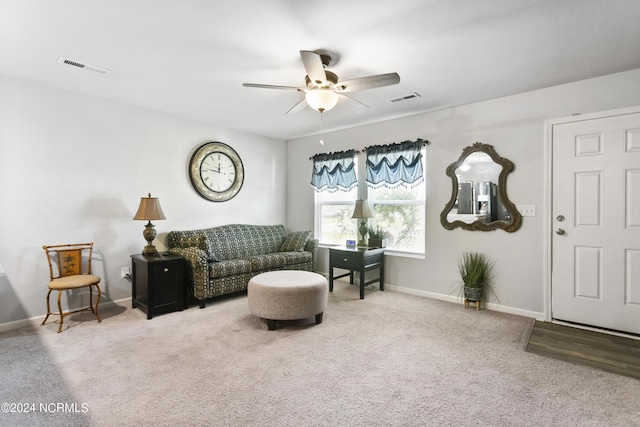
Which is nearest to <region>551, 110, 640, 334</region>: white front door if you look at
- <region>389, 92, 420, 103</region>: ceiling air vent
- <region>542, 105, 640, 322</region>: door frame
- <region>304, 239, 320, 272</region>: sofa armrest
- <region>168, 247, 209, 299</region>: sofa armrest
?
<region>542, 105, 640, 322</region>: door frame

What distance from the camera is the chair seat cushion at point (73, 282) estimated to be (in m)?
2.98

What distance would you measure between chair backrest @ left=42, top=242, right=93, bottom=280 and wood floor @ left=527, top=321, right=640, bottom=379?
445cm

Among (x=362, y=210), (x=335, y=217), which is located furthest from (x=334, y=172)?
(x=362, y=210)

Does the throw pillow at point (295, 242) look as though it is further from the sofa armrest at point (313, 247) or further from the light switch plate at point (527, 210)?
the light switch plate at point (527, 210)

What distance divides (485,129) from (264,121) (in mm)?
2900

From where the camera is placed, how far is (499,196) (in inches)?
141

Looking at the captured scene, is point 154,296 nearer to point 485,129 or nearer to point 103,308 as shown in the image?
point 103,308

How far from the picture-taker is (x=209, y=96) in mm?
3607

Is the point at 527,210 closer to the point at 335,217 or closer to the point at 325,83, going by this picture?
the point at 325,83

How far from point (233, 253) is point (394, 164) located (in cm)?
258

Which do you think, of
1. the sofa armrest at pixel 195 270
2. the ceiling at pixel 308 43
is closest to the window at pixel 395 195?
the ceiling at pixel 308 43

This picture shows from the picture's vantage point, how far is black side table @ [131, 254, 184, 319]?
342cm

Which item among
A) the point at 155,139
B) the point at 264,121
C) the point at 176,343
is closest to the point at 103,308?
the point at 176,343

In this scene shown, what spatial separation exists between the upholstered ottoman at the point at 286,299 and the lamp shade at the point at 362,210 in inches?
58.2
